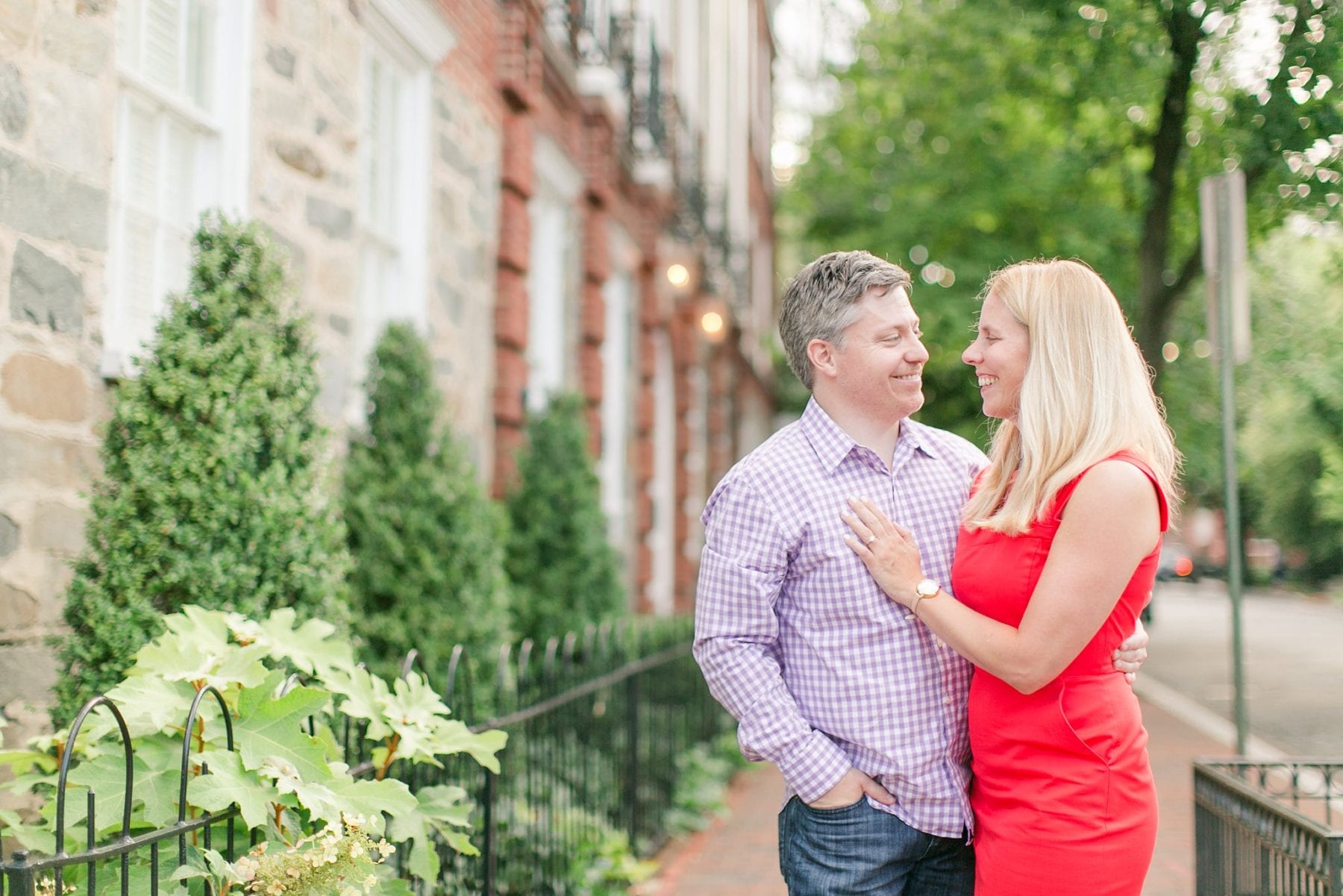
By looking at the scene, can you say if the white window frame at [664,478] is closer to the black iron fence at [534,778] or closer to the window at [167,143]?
the black iron fence at [534,778]

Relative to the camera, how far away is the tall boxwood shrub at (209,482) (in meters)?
3.36

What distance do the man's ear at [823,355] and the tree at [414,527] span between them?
2.87 m

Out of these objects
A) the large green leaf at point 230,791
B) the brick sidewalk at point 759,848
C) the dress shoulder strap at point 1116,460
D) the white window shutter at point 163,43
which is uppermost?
the white window shutter at point 163,43

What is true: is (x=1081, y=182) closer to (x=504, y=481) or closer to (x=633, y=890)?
(x=504, y=481)

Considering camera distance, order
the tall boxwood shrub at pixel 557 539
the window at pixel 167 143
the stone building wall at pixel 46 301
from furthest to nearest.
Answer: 1. the tall boxwood shrub at pixel 557 539
2. the window at pixel 167 143
3. the stone building wall at pixel 46 301

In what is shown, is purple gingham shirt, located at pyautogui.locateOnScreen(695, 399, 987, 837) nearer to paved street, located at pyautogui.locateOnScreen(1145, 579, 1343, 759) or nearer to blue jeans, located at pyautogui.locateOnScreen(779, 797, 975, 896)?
blue jeans, located at pyautogui.locateOnScreen(779, 797, 975, 896)

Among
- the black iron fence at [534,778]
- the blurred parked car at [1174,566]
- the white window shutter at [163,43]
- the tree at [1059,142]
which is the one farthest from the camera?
the blurred parked car at [1174,566]

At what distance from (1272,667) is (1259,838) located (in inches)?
523

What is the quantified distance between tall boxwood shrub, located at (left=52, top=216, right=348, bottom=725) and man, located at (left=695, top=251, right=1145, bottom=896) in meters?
1.53

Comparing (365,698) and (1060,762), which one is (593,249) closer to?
(365,698)

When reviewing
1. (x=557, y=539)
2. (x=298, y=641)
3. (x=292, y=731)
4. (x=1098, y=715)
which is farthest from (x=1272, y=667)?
(x=292, y=731)

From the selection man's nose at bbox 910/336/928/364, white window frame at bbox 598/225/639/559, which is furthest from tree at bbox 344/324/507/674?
white window frame at bbox 598/225/639/559

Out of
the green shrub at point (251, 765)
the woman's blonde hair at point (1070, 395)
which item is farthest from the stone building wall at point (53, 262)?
the woman's blonde hair at point (1070, 395)

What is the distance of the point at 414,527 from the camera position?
5320 millimetres
